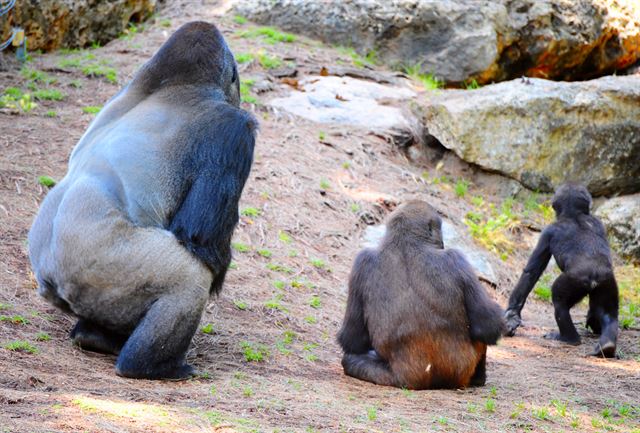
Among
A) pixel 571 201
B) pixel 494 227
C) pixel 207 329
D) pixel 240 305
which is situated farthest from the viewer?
pixel 494 227

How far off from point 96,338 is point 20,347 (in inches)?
19.2

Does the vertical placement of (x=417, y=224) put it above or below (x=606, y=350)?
above

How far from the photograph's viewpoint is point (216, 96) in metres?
5.82

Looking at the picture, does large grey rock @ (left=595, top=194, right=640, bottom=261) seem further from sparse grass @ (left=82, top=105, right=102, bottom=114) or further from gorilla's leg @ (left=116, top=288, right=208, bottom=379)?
gorilla's leg @ (left=116, top=288, right=208, bottom=379)

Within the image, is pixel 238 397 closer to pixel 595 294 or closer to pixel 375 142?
pixel 595 294

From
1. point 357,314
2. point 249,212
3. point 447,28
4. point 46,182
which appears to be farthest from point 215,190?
point 447,28

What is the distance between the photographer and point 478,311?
18.6 feet

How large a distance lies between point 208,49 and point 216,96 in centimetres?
36

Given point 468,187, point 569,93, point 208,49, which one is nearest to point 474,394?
point 208,49

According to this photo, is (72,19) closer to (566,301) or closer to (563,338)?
(566,301)

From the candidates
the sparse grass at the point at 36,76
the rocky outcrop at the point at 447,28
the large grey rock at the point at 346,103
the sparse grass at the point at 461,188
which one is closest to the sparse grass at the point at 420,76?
the rocky outcrop at the point at 447,28

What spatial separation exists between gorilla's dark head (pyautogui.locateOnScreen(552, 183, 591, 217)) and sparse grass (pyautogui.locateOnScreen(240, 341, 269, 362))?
3367 mm

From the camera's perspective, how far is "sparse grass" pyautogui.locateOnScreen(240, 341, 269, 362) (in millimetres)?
5957

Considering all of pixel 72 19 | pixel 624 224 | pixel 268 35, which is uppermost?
pixel 268 35
